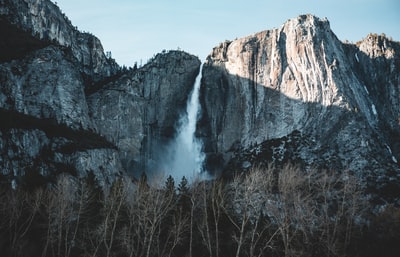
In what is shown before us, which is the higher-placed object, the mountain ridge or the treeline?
the mountain ridge

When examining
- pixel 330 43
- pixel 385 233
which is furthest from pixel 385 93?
pixel 385 233

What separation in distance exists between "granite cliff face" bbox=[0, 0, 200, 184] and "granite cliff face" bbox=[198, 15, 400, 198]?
40.9 ft

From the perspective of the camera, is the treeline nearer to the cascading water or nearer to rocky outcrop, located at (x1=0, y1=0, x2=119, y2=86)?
the cascading water

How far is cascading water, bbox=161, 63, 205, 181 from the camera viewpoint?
393ft

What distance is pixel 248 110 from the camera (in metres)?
121

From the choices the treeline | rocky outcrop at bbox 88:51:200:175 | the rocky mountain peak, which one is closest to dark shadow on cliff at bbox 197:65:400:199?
rocky outcrop at bbox 88:51:200:175

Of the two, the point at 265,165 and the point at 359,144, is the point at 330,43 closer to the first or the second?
the point at 359,144

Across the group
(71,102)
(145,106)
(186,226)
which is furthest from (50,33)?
(186,226)

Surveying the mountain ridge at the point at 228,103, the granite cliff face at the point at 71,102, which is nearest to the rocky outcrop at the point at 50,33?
the granite cliff face at the point at 71,102

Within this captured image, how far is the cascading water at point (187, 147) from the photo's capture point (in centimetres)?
11981

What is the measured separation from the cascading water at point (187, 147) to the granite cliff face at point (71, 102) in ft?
8.89

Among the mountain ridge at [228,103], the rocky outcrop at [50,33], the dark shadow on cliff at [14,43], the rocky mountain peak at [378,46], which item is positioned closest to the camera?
the mountain ridge at [228,103]

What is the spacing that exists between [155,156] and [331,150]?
4653cm

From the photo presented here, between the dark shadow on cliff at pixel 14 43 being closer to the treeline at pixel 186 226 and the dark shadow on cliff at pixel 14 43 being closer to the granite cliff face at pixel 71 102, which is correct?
the granite cliff face at pixel 71 102
